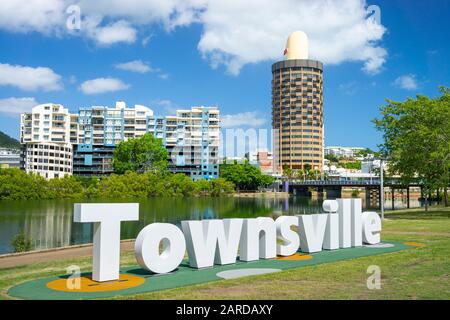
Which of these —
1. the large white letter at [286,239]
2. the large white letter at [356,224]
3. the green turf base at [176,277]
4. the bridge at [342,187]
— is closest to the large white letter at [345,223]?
the large white letter at [356,224]

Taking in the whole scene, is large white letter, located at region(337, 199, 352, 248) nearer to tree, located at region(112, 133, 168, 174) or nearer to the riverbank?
the riverbank

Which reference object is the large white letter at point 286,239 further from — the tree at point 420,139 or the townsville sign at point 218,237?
the tree at point 420,139

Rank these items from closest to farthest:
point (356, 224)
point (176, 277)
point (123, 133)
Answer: point (176, 277), point (356, 224), point (123, 133)

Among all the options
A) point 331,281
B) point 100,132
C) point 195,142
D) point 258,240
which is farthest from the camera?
point 195,142

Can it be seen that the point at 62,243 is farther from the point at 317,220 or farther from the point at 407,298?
the point at 407,298

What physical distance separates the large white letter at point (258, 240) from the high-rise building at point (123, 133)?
133m

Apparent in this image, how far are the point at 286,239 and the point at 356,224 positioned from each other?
4.70 metres

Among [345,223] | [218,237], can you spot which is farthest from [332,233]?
[218,237]

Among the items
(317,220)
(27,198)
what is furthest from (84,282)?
(27,198)

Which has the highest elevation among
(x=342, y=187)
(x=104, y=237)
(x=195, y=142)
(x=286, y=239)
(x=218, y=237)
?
(x=195, y=142)

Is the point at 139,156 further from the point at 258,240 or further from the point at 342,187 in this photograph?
the point at 258,240

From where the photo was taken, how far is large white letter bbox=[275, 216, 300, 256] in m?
20.2

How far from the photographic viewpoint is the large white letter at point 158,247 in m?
15.8

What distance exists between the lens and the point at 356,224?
76.4 ft
